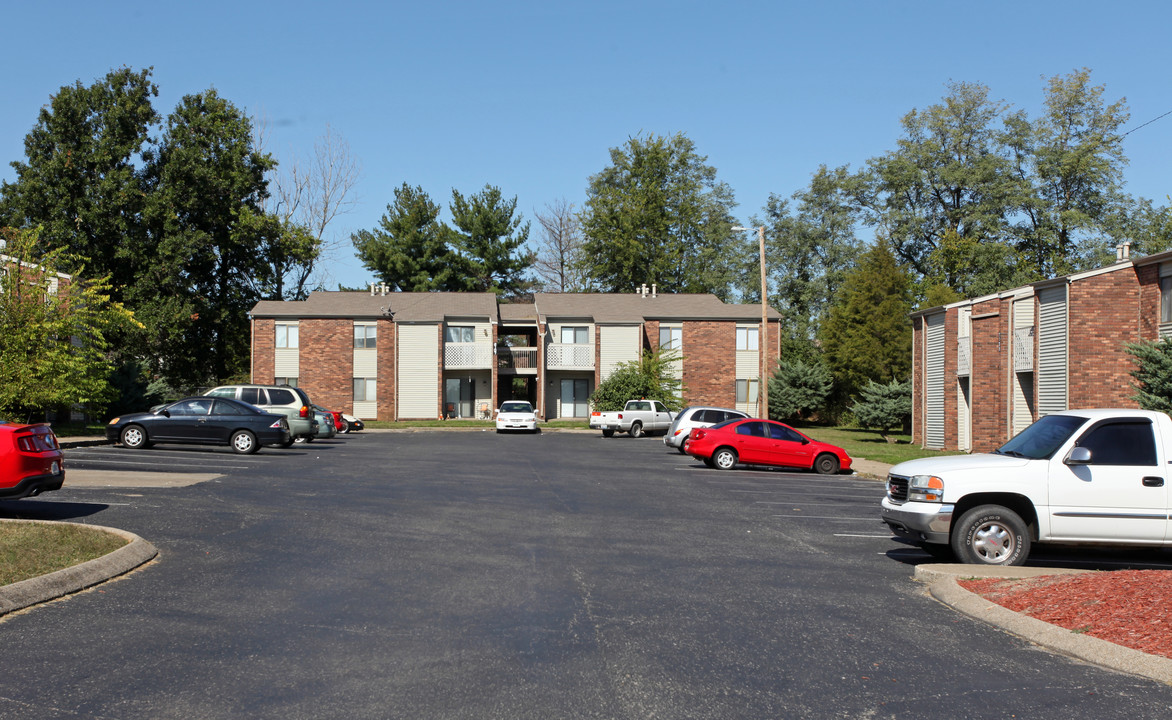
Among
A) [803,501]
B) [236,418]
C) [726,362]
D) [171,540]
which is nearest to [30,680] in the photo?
[171,540]

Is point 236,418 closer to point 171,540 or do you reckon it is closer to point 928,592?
point 171,540

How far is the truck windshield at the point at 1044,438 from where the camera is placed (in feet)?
35.2

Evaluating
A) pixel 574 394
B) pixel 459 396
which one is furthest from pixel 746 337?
pixel 459 396

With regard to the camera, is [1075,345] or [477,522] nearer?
[477,522]

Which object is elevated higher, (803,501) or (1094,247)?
(1094,247)

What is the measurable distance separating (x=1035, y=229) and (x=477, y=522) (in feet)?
180

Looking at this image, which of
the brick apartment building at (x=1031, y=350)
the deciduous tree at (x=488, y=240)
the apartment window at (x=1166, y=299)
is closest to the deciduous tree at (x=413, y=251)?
the deciduous tree at (x=488, y=240)

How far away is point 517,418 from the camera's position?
4384 centimetres

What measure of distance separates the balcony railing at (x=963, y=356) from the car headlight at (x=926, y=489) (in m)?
24.6

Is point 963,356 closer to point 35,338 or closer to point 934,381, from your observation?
point 934,381

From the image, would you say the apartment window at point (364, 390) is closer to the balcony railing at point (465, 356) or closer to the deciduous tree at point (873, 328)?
the balcony railing at point (465, 356)

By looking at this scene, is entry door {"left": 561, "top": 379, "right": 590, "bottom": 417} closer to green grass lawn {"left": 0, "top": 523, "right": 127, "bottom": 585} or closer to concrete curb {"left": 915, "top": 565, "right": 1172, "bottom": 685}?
green grass lawn {"left": 0, "top": 523, "right": 127, "bottom": 585}

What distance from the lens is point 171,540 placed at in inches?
441

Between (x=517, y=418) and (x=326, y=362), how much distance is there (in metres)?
16.2
